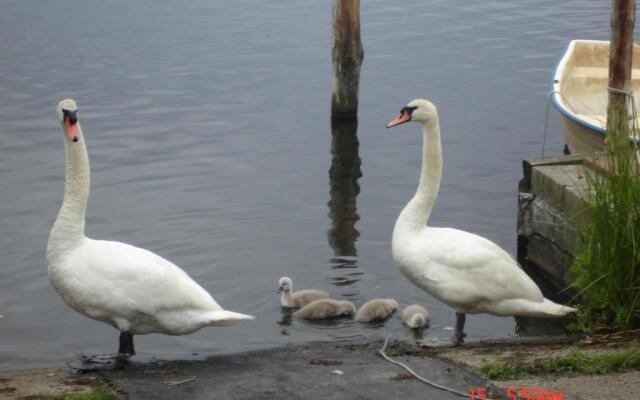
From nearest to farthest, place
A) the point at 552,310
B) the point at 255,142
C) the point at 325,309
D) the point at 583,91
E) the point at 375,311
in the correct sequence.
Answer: the point at 552,310, the point at 375,311, the point at 325,309, the point at 583,91, the point at 255,142

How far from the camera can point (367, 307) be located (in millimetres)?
9477

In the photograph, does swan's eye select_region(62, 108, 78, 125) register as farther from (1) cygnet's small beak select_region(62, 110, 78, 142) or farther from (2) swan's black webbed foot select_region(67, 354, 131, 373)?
(2) swan's black webbed foot select_region(67, 354, 131, 373)

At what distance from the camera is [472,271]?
7914 mm

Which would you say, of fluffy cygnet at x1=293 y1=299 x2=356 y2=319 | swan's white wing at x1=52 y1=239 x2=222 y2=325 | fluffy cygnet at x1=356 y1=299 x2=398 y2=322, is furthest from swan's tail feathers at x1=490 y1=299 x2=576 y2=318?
swan's white wing at x1=52 y1=239 x2=222 y2=325

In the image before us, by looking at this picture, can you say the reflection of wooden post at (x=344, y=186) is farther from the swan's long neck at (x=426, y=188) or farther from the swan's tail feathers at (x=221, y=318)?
the swan's tail feathers at (x=221, y=318)

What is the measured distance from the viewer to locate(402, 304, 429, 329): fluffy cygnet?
9211 mm

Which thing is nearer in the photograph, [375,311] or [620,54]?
[375,311]

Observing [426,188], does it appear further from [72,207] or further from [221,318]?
[72,207]

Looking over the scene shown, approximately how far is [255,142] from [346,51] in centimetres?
208

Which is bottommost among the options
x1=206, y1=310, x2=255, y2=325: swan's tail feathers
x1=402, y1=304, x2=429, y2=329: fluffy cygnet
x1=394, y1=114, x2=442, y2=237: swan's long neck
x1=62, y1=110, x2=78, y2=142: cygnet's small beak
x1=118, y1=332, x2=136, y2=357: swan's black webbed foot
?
x1=402, y1=304, x2=429, y2=329: fluffy cygnet

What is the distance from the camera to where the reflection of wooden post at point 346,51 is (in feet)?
53.0

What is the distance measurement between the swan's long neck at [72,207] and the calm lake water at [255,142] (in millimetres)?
1830

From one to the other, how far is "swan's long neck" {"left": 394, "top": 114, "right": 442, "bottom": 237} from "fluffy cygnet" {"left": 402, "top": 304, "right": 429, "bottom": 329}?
1.13 meters

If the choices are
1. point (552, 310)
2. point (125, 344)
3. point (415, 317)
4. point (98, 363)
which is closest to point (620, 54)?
point (415, 317)
